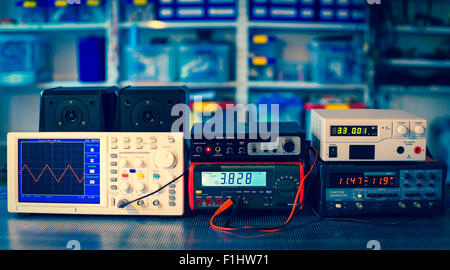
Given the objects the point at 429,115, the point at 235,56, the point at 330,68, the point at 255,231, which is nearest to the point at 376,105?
the point at 330,68

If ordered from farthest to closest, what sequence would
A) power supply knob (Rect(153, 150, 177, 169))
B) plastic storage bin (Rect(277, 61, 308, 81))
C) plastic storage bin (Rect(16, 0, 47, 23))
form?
plastic storage bin (Rect(277, 61, 308, 81))
plastic storage bin (Rect(16, 0, 47, 23))
power supply knob (Rect(153, 150, 177, 169))

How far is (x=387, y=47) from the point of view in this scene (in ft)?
12.1

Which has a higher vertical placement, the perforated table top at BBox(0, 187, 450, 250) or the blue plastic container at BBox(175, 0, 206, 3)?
the blue plastic container at BBox(175, 0, 206, 3)

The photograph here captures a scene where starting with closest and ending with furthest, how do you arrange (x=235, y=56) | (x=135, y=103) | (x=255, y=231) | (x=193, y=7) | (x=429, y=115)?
(x=255, y=231)
(x=135, y=103)
(x=193, y=7)
(x=235, y=56)
(x=429, y=115)

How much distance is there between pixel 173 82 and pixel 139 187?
7.07 ft

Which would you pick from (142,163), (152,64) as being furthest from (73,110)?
(152,64)

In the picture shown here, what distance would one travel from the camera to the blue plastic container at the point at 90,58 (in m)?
3.39

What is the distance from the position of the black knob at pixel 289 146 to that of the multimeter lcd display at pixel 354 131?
0.12 metres

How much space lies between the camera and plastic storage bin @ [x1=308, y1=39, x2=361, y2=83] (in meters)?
3.36

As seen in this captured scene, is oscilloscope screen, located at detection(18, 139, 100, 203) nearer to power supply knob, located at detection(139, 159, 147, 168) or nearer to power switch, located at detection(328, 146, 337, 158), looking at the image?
power supply knob, located at detection(139, 159, 147, 168)

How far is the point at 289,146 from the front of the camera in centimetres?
129

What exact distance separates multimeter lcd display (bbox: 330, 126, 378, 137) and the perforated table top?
253 mm

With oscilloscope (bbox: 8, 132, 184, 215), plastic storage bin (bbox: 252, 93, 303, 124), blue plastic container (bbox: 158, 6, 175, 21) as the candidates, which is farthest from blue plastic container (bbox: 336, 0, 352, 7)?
oscilloscope (bbox: 8, 132, 184, 215)

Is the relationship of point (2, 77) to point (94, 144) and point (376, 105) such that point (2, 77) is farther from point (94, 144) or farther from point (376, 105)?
point (376, 105)
